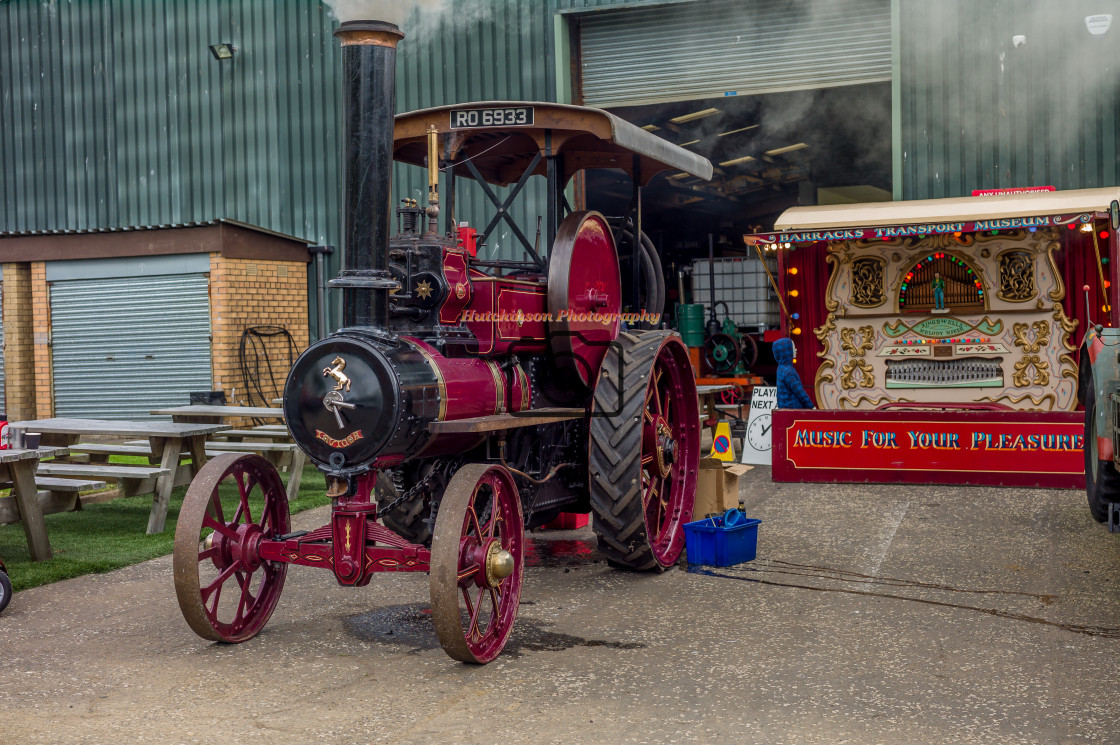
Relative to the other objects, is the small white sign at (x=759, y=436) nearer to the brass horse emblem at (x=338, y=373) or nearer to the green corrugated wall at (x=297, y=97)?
the green corrugated wall at (x=297, y=97)

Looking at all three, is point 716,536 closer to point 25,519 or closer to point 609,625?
point 609,625

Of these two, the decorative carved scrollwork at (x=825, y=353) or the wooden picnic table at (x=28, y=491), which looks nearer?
the wooden picnic table at (x=28, y=491)

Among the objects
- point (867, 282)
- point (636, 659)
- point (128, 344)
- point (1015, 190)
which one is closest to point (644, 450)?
point (636, 659)

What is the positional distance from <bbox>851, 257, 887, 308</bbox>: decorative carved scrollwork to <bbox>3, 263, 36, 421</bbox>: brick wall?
29.9ft

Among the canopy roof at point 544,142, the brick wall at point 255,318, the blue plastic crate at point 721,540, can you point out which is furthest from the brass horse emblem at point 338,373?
the brick wall at point 255,318

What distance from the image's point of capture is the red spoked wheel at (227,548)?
3988mm

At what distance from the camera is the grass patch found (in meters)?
5.59

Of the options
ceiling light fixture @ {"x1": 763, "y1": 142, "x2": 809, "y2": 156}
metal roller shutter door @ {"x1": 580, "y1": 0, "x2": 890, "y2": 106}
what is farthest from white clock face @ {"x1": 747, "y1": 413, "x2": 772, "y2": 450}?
ceiling light fixture @ {"x1": 763, "y1": 142, "x2": 809, "y2": 156}

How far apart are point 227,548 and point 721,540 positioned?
2.41 metres

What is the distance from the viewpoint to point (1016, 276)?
29.8 ft

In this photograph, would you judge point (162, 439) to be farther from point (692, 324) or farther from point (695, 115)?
point (692, 324)

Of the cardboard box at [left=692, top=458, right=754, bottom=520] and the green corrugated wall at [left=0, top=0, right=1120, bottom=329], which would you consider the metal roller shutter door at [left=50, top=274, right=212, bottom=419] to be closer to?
the green corrugated wall at [left=0, top=0, right=1120, bottom=329]

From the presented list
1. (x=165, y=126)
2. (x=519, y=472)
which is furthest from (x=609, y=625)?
(x=165, y=126)

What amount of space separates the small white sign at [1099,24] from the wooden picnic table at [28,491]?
8.96 metres
